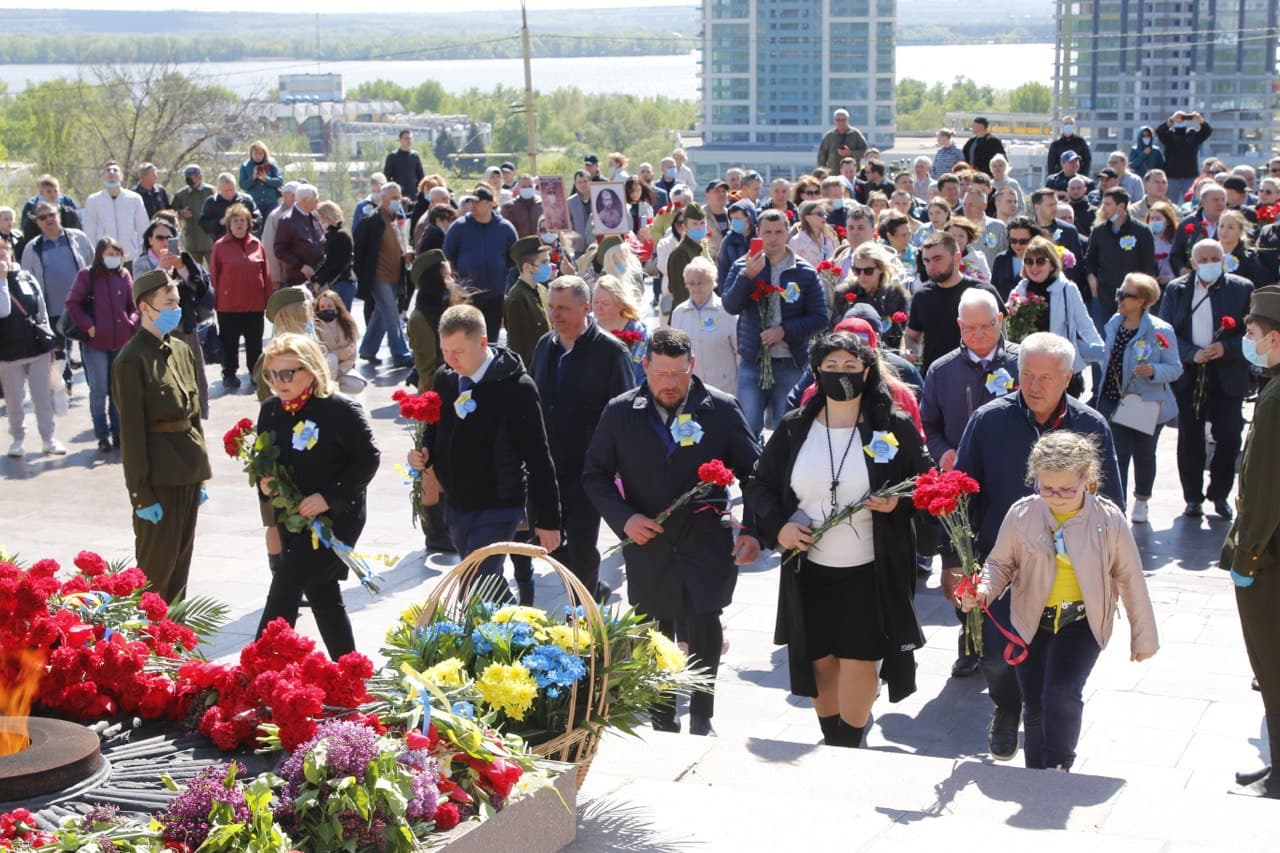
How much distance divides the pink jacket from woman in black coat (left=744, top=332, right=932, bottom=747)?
46cm

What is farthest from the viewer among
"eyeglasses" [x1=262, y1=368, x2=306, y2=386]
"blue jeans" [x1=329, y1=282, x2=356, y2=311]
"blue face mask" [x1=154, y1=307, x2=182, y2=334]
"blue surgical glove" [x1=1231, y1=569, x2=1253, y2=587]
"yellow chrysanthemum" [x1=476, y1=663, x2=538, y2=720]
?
"blue jeans" [x1=329, y1=282, x2=356, y2=311]

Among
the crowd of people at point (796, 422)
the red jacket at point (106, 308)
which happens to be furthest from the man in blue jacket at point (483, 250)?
the red jacket at point (106, 308)

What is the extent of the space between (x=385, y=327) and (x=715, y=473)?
1047cm

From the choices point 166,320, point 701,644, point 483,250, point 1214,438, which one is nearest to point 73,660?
point 701,644

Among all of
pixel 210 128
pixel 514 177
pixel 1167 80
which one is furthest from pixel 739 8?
pixel 514 177

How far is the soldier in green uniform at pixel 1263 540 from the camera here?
592cm

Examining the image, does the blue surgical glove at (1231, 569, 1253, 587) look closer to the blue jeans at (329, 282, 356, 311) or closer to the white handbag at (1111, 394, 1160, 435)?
the white handbag at (1111, 394, 1160, 435)

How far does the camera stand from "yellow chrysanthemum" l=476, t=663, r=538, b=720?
15.2ft

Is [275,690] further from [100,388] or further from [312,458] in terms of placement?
[100,388]

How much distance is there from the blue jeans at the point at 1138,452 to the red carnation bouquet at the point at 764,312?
2147 mm

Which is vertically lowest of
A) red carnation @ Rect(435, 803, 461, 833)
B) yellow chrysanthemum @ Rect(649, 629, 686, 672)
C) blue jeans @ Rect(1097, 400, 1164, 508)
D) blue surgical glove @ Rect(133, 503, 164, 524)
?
blue jeans @ Rect(1097, 400, 1164, 508)

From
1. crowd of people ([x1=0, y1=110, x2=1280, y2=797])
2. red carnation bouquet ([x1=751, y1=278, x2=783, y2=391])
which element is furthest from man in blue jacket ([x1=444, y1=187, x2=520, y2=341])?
red carnation bouquet ([x1=751, y1=278, x2=783, y2=391])

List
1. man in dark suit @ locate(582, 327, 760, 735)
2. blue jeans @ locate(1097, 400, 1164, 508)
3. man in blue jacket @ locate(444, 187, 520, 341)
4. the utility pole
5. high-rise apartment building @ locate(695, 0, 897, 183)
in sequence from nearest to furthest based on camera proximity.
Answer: man in dark suit @ locate(582, 327, 760, 735)
blue jeans @ locate(1097, 400, 1164, 508)
man in blue jacket @ locate(444, 187, 520, 341)
the utility pole
high-rise apartment building @ locate(695, 0, 897, 183)

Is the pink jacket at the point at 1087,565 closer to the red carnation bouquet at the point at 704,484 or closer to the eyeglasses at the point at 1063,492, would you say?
the eyeglasses at the point at 1063,492
